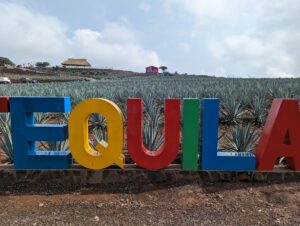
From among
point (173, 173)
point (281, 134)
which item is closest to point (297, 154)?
point (281, 134)

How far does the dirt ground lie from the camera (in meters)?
4.10

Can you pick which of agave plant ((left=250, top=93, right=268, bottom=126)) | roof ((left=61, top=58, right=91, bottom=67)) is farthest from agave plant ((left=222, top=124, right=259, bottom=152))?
roof ((left=61, top=58, right=91, bottom=67))

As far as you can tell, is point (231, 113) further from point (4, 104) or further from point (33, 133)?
point (4, 104)

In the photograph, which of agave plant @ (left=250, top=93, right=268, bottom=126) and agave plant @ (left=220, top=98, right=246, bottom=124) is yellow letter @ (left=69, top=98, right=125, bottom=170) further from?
agave plant @ (left=250, top=93, right=268, bottom=126)

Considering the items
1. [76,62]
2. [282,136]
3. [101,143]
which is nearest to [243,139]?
[282,136]

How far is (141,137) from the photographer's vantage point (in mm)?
4984

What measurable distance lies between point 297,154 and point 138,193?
218 centimetres

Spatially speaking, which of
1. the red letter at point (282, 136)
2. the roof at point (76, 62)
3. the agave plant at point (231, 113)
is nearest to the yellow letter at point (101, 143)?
the red letter at point (282, 136)

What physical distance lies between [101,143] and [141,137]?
0.55m

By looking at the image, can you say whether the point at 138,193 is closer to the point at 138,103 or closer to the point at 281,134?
Answer: the point at 138,103

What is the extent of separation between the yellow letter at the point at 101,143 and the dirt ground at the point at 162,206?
0.38m

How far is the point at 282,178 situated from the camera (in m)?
4.99

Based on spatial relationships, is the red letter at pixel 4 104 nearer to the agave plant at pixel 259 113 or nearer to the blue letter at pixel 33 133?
the blue letter at pixel 33 133

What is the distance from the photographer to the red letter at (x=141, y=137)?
16.2 feet
